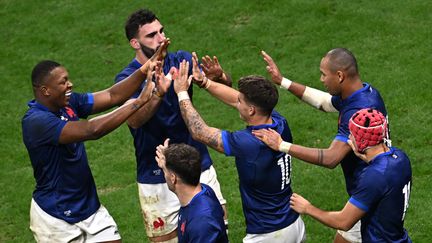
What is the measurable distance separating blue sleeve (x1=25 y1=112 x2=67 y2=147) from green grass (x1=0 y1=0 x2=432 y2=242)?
3.27 metres

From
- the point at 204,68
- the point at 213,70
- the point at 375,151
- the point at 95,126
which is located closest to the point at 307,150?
the point at 375,151

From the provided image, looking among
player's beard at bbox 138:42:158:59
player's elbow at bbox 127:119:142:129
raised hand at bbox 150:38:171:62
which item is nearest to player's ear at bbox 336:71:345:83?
raised hand at bbox 150:38:171:62

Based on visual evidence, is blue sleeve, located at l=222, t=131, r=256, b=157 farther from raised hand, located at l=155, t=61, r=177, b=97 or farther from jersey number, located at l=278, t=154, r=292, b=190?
raised hand, located at l=155, t=61, r=177, b=97

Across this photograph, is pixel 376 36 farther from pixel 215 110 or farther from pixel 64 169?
pixel 64 169

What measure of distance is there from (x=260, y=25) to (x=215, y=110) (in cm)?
348

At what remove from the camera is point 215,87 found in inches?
348

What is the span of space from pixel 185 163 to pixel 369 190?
1742 mm

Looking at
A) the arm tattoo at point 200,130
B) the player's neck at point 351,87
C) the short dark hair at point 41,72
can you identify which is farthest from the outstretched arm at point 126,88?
the player's neck at point 351,87

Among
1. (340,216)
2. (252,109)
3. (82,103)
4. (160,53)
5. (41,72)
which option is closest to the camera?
(340,216)

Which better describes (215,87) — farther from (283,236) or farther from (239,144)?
(283,236)

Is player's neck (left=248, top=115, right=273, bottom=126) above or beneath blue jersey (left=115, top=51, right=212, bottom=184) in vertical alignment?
above

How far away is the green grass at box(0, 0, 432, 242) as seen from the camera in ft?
38.6

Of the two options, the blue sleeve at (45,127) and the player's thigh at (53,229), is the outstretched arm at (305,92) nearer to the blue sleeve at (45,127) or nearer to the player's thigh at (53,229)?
the blue sleeve at (45,127)

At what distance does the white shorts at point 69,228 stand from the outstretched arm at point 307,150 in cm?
225
